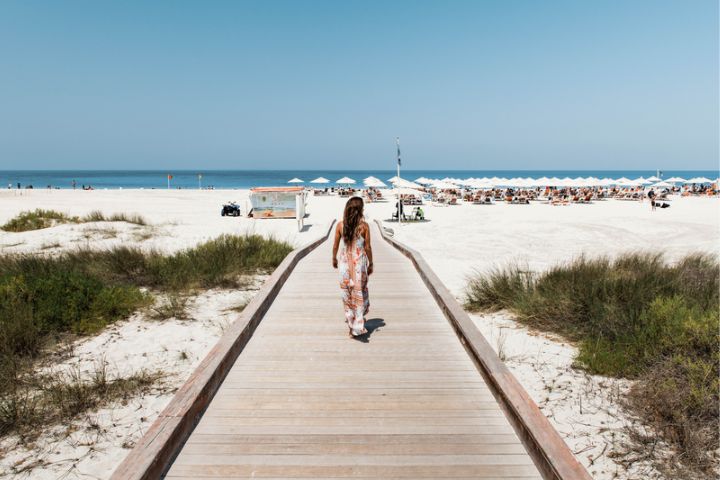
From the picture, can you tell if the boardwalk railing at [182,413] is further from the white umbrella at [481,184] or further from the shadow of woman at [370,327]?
the white umbrella at [481,184]

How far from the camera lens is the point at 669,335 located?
14.9 feet

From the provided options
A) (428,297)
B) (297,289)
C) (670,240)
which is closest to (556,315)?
(428,297)

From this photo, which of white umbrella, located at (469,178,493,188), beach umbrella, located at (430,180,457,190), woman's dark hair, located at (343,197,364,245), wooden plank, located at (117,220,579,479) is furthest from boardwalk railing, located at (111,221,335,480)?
beach umbrella, located at (430,180,457,190)

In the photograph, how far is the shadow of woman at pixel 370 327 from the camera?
4.62 metres

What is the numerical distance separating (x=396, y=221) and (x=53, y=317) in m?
17.4

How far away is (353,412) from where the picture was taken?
10.6 ft

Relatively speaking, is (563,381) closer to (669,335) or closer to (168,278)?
(669,335)

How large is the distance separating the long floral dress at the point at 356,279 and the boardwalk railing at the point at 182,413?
43.2 inches

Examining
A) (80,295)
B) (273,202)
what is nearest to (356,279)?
(80,295)

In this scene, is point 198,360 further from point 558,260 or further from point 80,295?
point 558,260

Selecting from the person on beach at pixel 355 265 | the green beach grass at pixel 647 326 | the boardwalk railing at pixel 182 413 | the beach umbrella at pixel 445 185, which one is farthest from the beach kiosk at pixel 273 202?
the beach umbrella at pixel 445 185

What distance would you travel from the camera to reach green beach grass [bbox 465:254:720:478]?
3.54 metres

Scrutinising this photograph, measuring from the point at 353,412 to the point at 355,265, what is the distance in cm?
161

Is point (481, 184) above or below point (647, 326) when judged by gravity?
above
